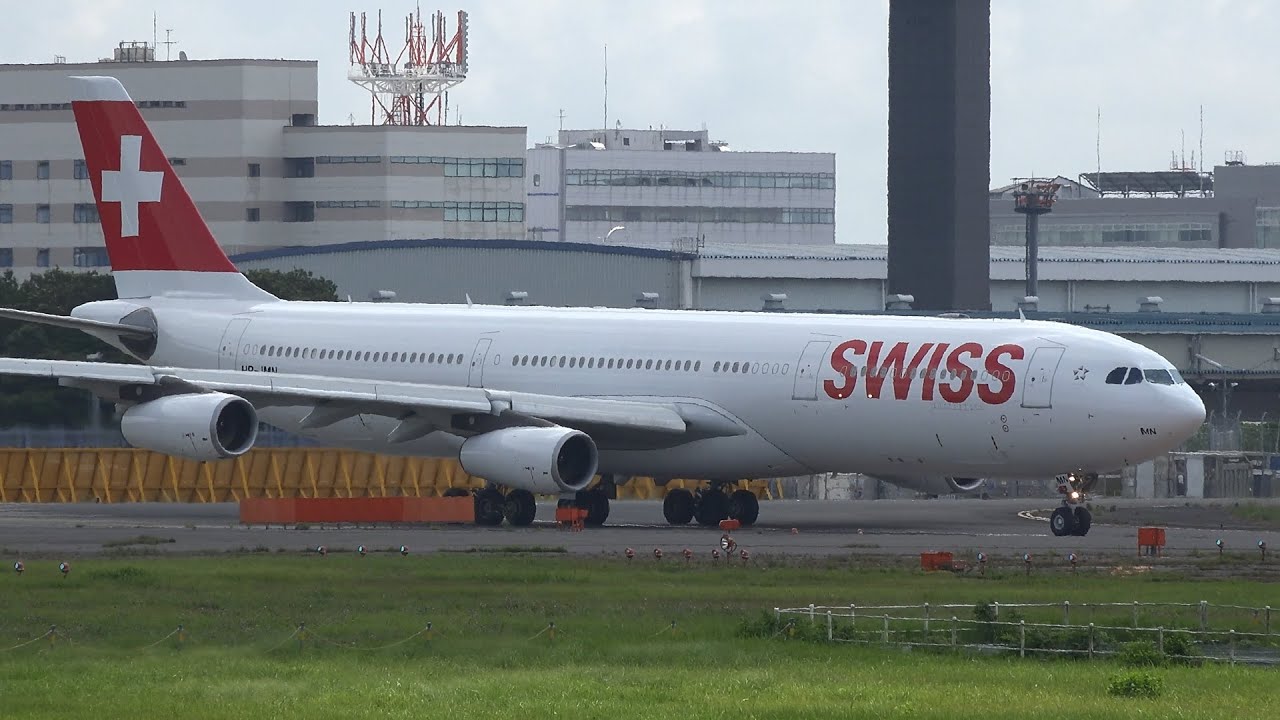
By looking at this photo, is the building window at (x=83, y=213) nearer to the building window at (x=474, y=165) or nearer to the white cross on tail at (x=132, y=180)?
the building window at (x=474, y=165)

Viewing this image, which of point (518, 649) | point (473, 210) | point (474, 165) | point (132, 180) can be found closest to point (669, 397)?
point (132, 180)

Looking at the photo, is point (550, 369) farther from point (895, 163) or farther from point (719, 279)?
point (719, 279)

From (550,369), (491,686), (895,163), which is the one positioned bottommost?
(491,686)

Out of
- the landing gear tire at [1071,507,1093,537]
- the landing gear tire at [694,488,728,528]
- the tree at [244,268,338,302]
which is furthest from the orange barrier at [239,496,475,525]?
the tree at [244,268,338,302]

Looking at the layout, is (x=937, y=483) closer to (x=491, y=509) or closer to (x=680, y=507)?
(x=680, y=507)

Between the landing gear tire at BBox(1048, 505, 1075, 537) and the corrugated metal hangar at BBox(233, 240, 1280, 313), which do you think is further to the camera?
the corrugated metal hangar at BBox(233, 240, 1280, 313)

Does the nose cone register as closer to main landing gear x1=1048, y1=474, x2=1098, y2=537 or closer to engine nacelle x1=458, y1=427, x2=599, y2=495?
main landing gear x1=1048, y1=474, x2=1098, y2=537

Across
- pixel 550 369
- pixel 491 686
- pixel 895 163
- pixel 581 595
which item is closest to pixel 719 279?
pixel 895 163

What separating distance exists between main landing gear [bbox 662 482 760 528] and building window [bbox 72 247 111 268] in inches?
3784

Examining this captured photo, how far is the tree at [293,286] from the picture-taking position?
304 ft

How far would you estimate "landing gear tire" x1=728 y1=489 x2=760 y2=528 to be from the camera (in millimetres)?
51719

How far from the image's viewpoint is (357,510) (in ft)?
171

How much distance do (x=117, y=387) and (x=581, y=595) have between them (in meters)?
20.3

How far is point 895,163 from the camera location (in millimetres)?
94625
